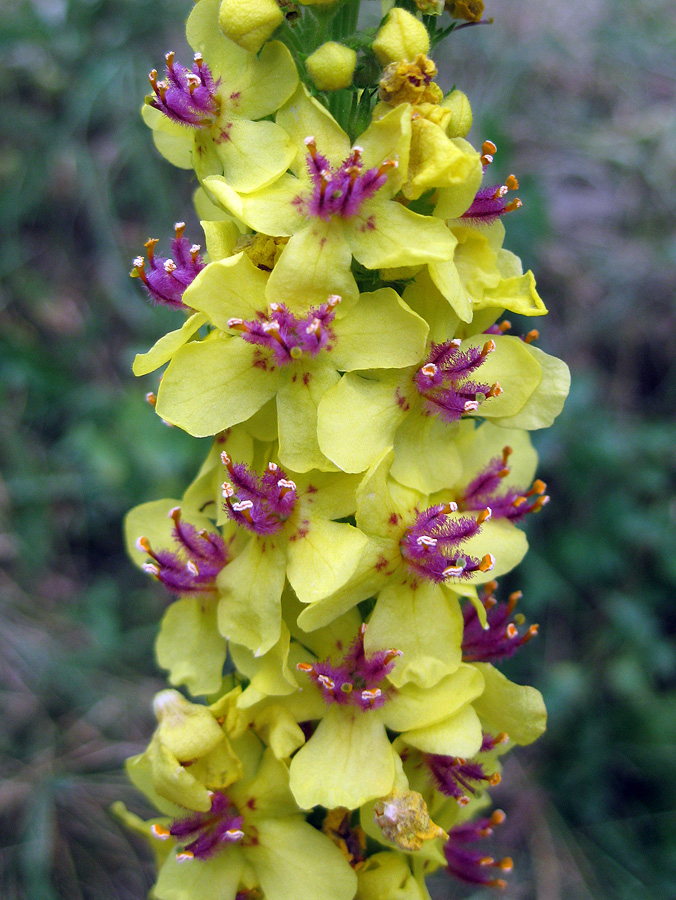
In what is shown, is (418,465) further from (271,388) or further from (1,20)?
(1,20)

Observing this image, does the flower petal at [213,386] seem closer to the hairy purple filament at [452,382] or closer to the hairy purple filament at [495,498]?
the hairy purple filament at [452,382]

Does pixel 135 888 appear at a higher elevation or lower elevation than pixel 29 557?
lower

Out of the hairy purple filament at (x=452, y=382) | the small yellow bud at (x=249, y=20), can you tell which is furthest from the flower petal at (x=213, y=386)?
the small yellow bud at (x=249, y=20)

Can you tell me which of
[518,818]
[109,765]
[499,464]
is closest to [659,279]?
[518,818]

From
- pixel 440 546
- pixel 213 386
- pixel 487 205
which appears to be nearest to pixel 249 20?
pixel 487 205

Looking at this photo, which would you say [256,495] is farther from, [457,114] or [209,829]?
Answer: [457,114]

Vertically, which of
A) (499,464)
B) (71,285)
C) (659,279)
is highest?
(499,464)
